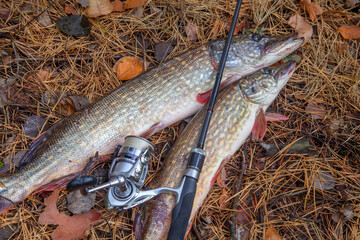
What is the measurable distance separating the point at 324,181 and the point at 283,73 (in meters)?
1.02

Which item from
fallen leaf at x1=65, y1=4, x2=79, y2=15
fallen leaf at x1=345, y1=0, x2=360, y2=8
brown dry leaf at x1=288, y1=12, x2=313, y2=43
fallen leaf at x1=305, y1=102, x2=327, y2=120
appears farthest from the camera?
fallen leaf at x1=345, y1=0, x2=360, y2=8

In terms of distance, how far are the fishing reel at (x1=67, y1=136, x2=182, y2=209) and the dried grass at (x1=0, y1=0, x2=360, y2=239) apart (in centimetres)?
42

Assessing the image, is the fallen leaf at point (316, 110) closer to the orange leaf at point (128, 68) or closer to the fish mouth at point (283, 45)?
the fish mouth at point (283, 45)

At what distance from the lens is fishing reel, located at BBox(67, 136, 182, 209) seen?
1.98m

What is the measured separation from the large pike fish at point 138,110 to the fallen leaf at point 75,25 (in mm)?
792

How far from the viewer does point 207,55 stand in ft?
9.22

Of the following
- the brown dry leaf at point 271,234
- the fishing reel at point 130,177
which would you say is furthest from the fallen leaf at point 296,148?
the fishing reel at point 130,177

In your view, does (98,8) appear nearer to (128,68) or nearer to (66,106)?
(128,68)

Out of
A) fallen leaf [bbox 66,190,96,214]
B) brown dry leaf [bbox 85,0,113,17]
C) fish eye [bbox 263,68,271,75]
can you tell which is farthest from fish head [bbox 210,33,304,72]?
fallen leaf [bbox 66,190,96,214]

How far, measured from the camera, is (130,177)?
2.07 m

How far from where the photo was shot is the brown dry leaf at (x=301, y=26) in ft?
9.84

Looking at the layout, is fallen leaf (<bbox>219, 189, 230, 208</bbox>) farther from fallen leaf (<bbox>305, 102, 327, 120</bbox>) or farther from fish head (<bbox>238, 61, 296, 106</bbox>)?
fallen leaf (<bbox>305, 102, 327, 120</bbox>)

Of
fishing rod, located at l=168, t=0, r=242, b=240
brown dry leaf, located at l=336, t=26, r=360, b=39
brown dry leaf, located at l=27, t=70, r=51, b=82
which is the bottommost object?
fishing rod, located at l=168, t=0, r=242, b=240

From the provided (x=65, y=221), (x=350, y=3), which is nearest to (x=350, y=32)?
(x=350, y=3)
